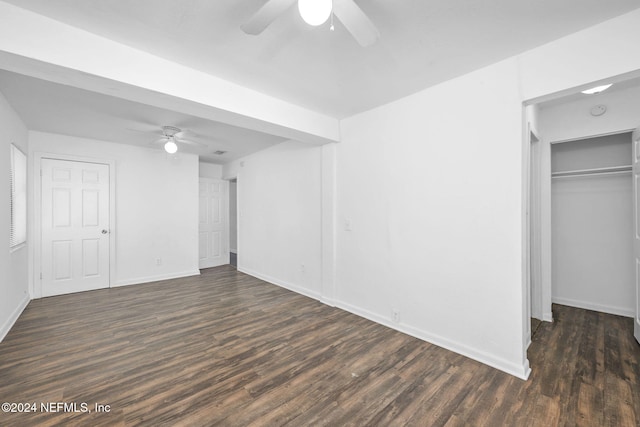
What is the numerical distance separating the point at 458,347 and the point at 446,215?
123 cm

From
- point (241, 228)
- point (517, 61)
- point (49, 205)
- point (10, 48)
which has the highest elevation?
point (517, 61)

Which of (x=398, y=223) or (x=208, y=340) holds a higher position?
(x=398, y=223)

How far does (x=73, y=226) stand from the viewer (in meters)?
4.29

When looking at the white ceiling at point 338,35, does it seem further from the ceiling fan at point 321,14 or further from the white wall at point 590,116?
the white wall at point 590,116

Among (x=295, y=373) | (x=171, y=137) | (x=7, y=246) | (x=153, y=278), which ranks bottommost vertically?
(x=295, y=373)

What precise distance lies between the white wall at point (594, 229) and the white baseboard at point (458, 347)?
7.14 ft

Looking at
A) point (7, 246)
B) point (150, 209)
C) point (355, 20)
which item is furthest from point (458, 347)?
point (150, 209)

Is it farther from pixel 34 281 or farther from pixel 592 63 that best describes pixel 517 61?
pixel 34 281

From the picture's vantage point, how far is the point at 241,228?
5.81 m

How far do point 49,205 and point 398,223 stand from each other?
514 centimetres

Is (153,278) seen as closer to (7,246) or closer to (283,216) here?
(7,246)

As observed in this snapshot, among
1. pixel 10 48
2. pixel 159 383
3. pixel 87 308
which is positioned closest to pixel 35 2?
pixel 10 48

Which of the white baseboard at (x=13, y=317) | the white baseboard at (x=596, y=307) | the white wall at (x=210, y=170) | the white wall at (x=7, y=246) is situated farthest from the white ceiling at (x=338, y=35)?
the white wall at (x=210, y=170)

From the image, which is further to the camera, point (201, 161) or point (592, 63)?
point (201, 161)
